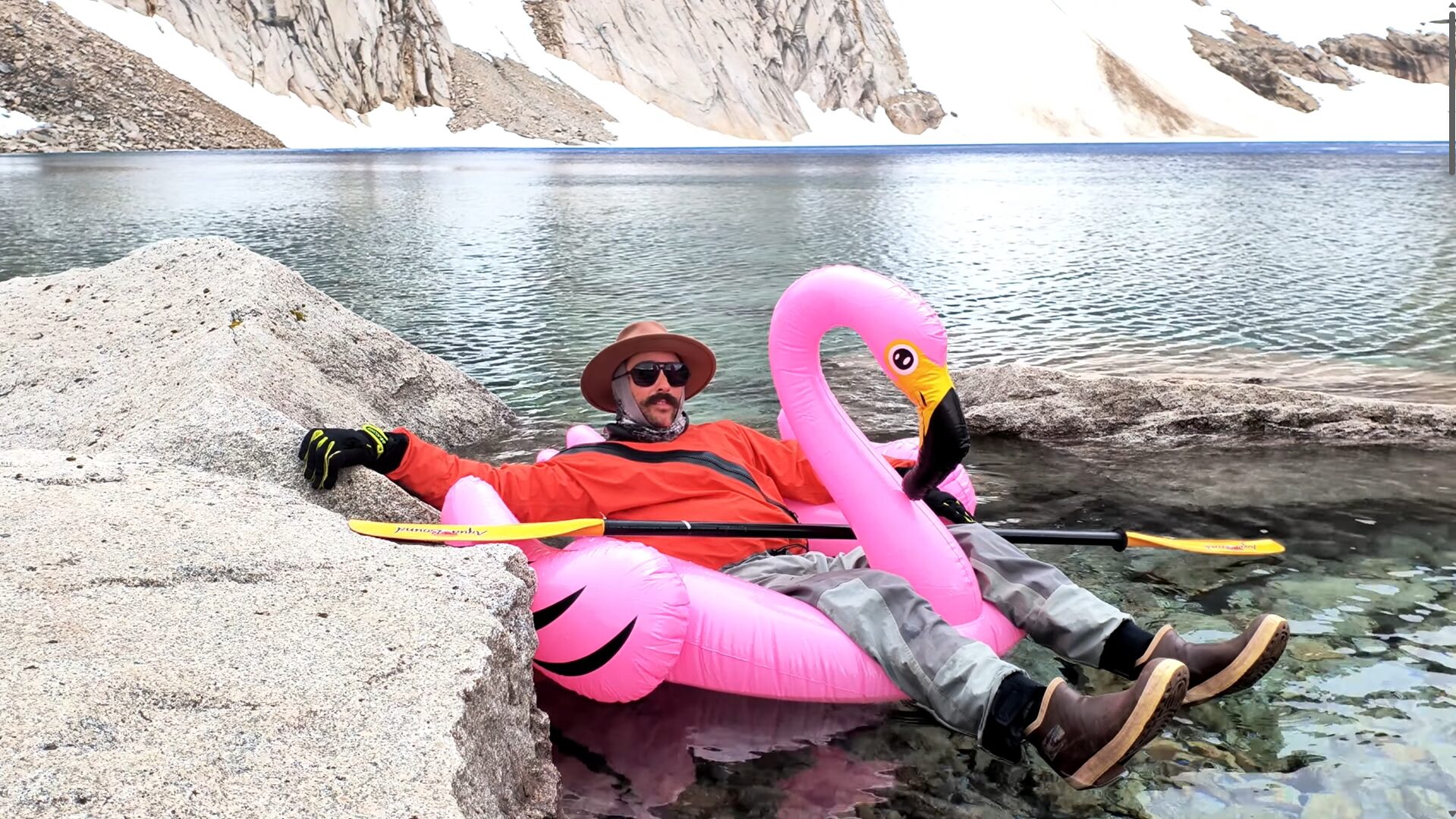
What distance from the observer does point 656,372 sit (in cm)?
505

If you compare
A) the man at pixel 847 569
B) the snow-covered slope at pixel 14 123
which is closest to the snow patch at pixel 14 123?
the snow-covered slope at pixel 14 123

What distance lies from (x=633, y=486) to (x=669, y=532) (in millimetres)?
427

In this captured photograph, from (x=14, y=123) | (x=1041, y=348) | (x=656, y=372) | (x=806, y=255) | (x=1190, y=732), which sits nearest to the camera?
(x=1190, y=732)

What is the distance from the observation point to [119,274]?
8180 millimetres

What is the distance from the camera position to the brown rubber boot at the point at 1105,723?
3.52 m

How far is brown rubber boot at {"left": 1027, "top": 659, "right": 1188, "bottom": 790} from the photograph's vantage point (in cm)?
352

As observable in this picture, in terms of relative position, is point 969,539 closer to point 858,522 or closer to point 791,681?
point 858,522

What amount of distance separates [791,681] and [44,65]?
6553 cm

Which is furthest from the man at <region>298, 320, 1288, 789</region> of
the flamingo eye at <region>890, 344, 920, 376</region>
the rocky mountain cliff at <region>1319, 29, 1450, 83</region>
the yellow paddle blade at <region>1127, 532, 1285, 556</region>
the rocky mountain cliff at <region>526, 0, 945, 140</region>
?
the rocky mountain cliff at <region>1319, 29, 1450, 83</region>

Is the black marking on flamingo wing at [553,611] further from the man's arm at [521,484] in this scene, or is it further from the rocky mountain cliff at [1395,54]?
the rocky mountain cliff at [1395,54]

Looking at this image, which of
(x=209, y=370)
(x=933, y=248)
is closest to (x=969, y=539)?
(x=209, y=370)

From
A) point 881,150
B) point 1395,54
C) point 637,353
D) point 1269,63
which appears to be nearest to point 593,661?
point 637,353

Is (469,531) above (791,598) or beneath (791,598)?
above

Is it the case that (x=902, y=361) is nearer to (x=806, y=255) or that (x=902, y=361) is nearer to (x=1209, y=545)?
(x=1209, y=545)
